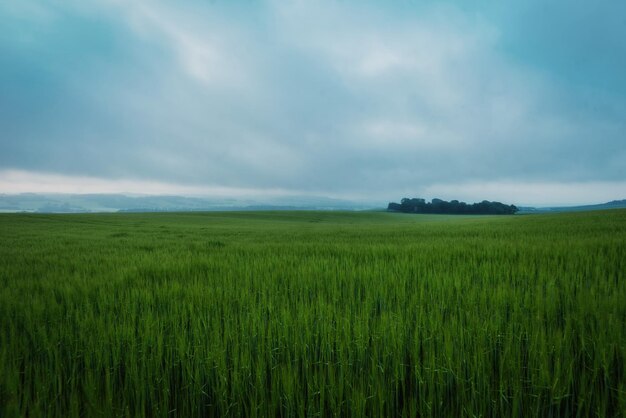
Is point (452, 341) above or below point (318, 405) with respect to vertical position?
above

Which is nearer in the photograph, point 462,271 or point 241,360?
point 241,360

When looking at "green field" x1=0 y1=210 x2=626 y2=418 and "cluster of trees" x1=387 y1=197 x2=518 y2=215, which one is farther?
"cluster of trees" x1=387 y1=197 x2=518 y2=215

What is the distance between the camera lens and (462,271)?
4.11 meters

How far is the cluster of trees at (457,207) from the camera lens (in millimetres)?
93938

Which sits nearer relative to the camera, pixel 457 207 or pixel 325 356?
pixel 325 356

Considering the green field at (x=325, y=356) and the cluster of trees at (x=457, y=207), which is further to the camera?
the cluster of trees at (x=457, y=207)

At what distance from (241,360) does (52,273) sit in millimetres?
4887

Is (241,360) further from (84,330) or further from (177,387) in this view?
(84,330)

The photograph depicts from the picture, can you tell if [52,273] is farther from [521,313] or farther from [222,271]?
[521,313]

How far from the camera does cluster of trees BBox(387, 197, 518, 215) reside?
9394 centimetres

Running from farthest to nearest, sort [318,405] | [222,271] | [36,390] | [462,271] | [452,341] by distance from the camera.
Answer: [222,271], [462,271], [452,341], [36,390], [318,405]

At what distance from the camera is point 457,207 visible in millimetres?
96438

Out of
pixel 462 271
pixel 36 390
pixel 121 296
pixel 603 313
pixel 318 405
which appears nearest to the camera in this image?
pixel 318 405

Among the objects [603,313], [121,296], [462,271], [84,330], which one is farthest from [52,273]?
[603,313]
